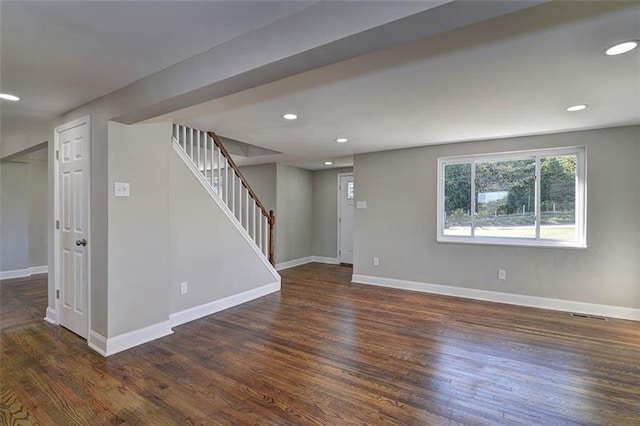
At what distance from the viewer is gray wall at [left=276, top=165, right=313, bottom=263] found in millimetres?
6367

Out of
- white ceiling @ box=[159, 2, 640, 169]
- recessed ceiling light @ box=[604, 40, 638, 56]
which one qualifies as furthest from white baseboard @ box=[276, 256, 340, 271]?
recessed ceiling light @ box=[604, 40, 638, 56]

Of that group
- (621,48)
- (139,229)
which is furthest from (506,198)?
(139,229)

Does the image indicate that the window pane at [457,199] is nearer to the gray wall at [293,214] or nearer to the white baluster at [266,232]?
the white baluster at [266,232]

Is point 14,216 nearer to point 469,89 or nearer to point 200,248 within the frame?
point 200,248

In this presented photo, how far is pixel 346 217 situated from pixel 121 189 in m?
4.79

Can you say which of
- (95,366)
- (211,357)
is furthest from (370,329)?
(95,366)

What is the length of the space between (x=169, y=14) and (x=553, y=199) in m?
4.55

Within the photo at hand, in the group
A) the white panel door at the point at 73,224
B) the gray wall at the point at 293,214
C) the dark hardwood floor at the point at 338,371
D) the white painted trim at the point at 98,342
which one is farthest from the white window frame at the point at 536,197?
the white panel door at the point at 73,224

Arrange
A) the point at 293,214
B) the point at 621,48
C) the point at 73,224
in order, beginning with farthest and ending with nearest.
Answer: the point at 293,214 → the point at 73,224 → the point at 621,48

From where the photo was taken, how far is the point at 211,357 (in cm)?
260

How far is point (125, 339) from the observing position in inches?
108

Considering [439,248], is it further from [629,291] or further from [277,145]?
[277,145]

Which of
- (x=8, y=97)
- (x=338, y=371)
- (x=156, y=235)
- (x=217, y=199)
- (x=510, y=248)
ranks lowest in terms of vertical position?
(x=338, y=371)

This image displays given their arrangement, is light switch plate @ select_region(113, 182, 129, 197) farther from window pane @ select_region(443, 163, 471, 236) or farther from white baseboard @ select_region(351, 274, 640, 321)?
window pane @ select_region(443, 163, 471, 236)
